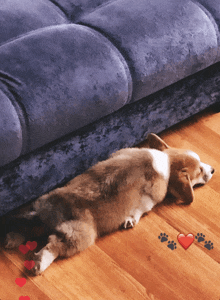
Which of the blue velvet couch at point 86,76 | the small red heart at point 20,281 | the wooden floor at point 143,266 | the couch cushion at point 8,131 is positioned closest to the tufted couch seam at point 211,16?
the blue velvet couch at point 86,76

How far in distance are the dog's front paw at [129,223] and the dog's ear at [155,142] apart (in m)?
0.38

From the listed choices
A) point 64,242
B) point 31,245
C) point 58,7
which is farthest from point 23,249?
point 58,7

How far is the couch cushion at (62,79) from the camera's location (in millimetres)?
1280

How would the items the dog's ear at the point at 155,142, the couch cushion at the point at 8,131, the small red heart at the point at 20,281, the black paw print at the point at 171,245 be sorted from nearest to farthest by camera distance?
the couch cushion at the point at 8,131
the small red heart at the point at 20,281
the black paw print at the point at 171,245
the dog's ear at the point at 155,142

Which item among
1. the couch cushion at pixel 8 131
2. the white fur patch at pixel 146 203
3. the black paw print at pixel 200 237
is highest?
the couch cushion at pixel 8 131

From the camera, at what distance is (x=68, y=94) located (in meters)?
1.33

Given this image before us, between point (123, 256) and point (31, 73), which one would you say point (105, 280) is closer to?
point (123, 256)

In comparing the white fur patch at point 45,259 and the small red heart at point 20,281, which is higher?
the white fur patch at point 45,259

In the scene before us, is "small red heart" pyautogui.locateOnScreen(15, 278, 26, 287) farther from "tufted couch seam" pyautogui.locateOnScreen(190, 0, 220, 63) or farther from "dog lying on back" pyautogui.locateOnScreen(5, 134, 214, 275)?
"tufted couch seam" pyautogui.locateOnScreen(190, 0, 220, 63)

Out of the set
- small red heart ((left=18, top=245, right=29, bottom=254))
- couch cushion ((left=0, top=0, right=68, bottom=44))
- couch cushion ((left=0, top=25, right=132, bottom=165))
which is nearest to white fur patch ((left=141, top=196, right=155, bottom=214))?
couch cushion ((left=0, top=25, right=132, bottom=165))

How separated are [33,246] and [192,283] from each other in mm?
604

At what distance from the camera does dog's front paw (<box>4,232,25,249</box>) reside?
54.9 inches

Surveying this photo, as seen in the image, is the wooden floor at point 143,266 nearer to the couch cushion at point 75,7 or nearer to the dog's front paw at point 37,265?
the dog's front paw at point 37,265

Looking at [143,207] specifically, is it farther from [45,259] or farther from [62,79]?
[62,79]
